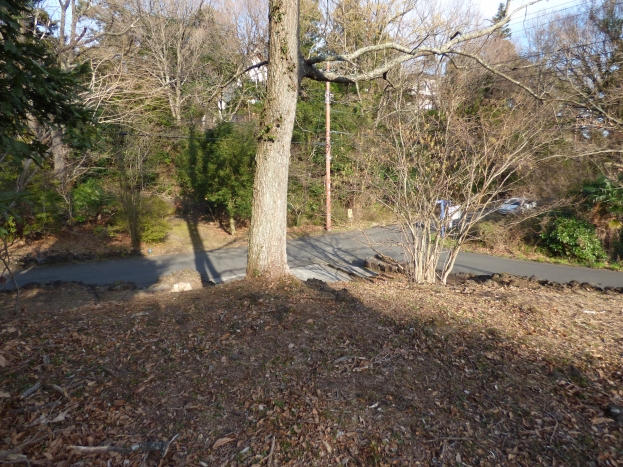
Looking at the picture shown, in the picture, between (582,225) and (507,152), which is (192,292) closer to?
(507,152)

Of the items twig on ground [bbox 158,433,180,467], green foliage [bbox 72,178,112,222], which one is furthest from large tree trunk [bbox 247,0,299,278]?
green foliage [bbox 72,178,112,222]

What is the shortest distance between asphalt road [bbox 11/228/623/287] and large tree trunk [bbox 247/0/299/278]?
484cm

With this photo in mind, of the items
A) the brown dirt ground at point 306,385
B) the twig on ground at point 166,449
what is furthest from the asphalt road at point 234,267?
the twig on ground at point 166,449

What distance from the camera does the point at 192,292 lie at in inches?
234

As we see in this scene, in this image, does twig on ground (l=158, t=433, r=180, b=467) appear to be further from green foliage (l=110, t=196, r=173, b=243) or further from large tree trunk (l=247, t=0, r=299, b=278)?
green foliage (l=110, t=196, r=173, b=243)

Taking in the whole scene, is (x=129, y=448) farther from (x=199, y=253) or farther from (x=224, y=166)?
(x=224, y=166)

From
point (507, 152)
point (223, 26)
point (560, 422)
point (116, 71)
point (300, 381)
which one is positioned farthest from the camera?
point (223, 26)

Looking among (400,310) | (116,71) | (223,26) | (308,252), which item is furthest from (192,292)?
(223,26)

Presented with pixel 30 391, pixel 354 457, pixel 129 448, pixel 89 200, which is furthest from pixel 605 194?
pixel 89 200

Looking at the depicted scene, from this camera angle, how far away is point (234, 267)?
43.4ft

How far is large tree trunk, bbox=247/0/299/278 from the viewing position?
5602 millimetres

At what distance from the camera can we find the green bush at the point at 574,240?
46.3ft

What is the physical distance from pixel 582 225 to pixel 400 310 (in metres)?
12.5

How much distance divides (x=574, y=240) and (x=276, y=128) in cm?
1302
